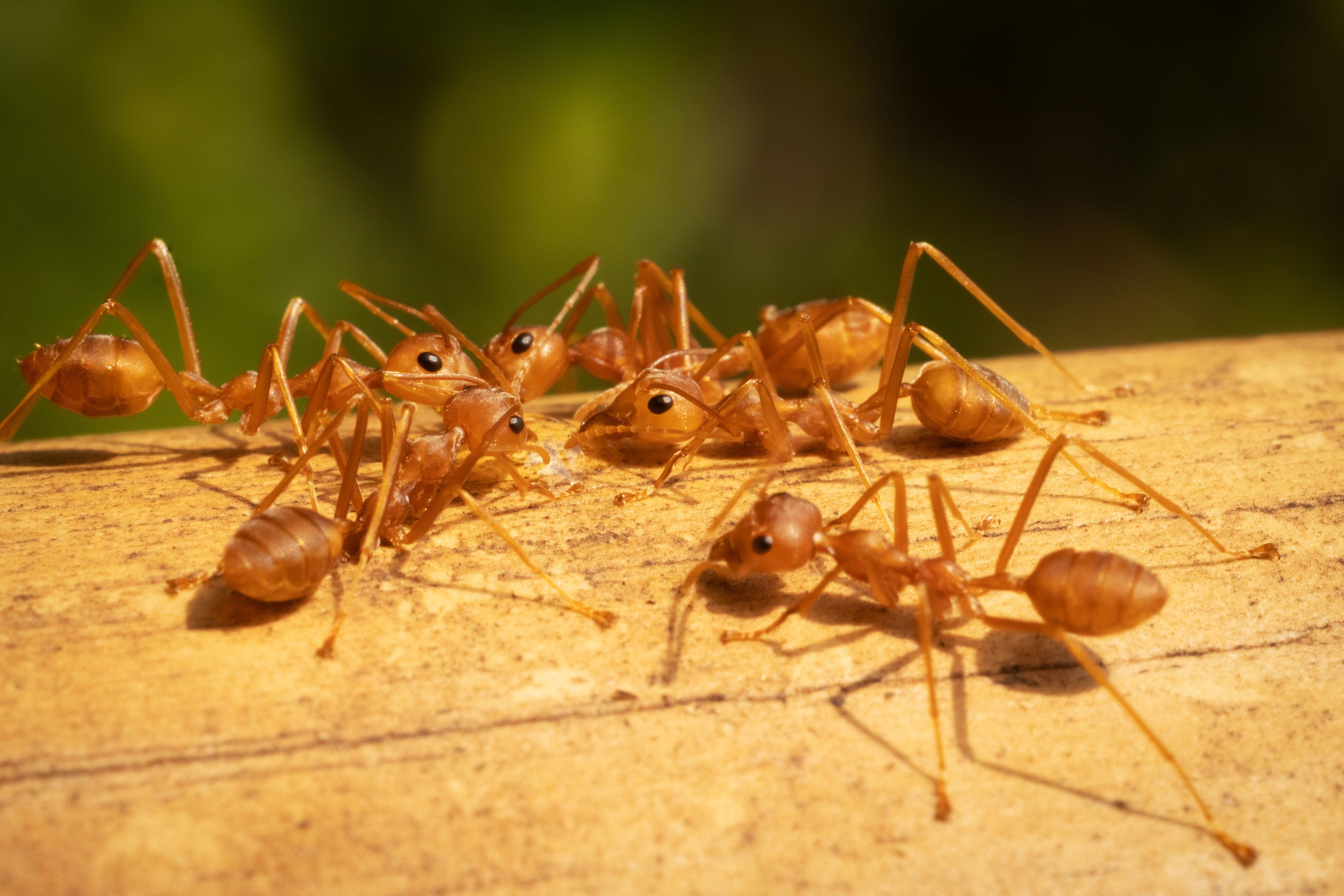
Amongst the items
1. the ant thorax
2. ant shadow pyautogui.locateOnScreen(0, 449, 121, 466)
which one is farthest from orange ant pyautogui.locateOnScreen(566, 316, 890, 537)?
ant shadow pyautogui.locateOnScreen(0, 449, 121, 466)

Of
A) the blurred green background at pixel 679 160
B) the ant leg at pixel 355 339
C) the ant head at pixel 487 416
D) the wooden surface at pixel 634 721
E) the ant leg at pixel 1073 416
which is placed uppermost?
the blurred green background at pixel 679 160

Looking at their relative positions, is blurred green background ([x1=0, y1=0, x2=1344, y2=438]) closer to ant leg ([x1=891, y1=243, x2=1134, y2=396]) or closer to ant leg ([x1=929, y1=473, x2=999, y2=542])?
ant leg ([x1=891, y1=243, x2=1134, y2=396])

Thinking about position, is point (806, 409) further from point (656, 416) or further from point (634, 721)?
point (634, 721)

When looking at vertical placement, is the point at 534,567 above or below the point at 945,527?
below

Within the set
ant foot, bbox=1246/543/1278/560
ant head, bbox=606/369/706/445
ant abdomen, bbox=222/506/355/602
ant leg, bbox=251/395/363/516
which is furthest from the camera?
ant head, bbox=606/369/706/445

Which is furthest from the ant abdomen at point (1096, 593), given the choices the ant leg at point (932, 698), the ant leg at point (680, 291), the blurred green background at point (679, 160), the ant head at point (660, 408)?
the blurred green background at point (679, 160)

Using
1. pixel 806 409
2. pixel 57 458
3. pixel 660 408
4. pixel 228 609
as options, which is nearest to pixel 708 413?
pixel 660 408

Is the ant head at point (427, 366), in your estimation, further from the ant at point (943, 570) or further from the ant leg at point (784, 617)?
the ant leg at point (784, 617)
